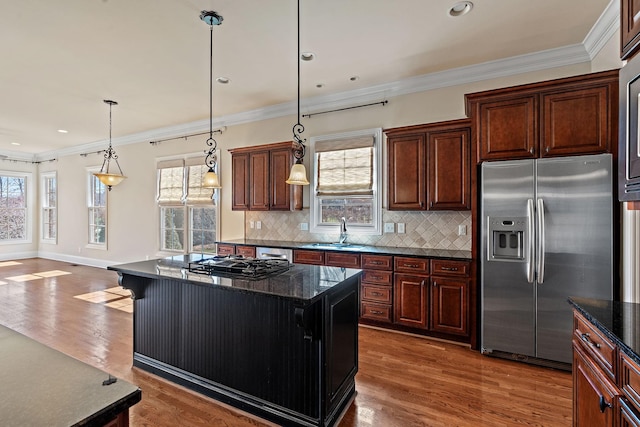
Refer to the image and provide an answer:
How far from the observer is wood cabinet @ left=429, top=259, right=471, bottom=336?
127 inches

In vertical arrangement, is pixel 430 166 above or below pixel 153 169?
below

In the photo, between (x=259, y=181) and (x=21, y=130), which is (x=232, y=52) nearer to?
(x=259, y=181)

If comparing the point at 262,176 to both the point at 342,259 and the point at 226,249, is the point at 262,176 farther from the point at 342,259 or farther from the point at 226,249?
the point at 342,259

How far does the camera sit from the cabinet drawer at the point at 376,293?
11.8 ft

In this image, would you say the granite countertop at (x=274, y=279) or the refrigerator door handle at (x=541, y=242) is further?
the refrigerator door handle at (x=541, y=242)

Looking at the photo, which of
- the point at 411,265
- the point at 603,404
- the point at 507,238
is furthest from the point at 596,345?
the point at 411,265

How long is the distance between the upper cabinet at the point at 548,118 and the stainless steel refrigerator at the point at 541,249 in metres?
0.13

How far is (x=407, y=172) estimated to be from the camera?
378 centimetres

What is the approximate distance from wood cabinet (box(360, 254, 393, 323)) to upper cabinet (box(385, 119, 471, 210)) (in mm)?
746

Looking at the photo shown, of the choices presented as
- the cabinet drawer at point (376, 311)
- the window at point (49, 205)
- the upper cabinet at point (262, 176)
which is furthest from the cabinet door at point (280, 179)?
the window at point (49, 205)

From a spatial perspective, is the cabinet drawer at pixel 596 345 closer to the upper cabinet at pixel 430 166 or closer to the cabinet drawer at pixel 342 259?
the upper cabinet at pixel 430 166

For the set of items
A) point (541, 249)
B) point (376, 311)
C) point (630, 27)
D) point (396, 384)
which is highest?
point (630, 27)

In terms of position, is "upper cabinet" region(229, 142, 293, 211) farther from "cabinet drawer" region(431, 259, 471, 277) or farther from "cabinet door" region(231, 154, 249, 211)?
"cabinet drawer" region(431, 259, 471, 277)

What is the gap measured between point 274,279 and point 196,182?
4.48 m
